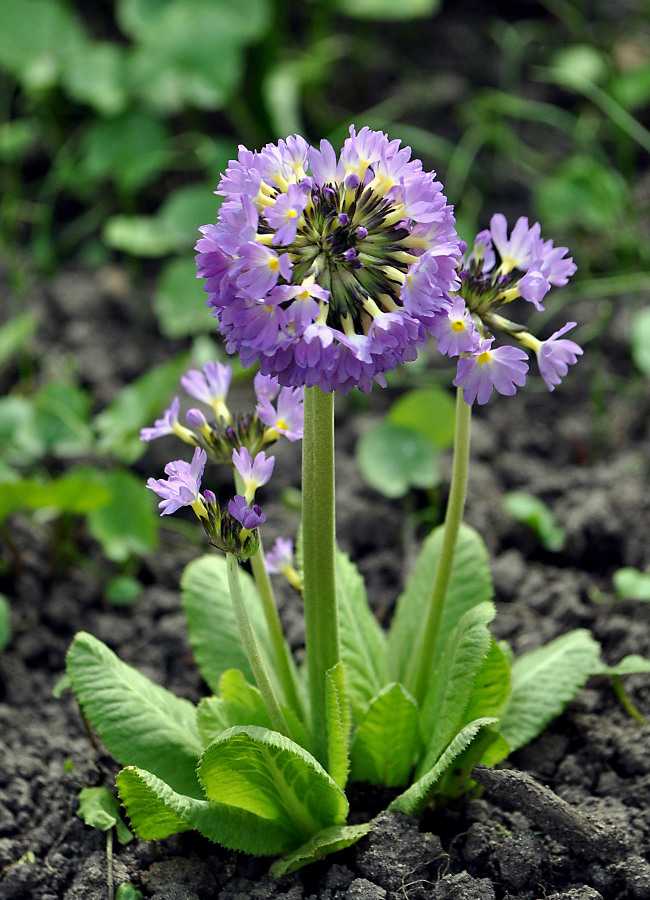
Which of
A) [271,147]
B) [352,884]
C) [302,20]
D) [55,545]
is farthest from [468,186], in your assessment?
[352,884]

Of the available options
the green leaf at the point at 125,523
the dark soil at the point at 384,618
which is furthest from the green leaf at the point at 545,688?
the green leaf at the point at 125,523

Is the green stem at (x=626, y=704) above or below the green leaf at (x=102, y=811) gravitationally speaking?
above

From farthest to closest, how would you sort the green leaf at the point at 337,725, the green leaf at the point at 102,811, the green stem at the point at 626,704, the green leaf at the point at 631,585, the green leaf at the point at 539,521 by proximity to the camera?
the green leaf at the point at 539,521
the green leaf at the point at 631,585
the green stem at the point at 626,704
the green leaf at the point at 102,811
the green leaf at the point at 337,725

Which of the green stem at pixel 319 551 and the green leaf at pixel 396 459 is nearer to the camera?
the green stem at pixel 319 551

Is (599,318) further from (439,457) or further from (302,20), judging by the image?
(302,20)

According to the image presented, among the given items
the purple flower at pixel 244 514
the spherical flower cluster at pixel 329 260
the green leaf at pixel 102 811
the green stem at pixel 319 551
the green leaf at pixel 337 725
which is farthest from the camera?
the green leaf at pixel 102 811

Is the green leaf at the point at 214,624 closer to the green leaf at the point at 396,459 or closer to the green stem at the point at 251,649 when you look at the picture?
the green stem at the point at 251,649

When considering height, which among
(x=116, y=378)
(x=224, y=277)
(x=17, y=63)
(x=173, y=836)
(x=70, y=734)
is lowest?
(x=173, y=836)
